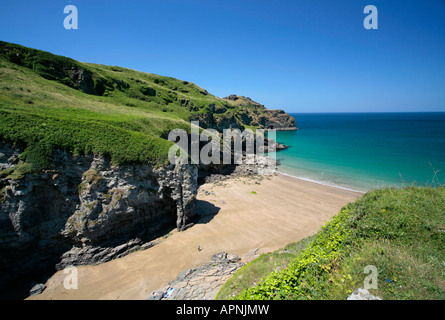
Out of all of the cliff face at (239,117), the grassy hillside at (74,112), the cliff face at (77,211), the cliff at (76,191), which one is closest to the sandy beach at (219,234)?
the cliff at (76,191)

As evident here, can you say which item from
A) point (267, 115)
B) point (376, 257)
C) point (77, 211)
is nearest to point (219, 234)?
point (77, 211)

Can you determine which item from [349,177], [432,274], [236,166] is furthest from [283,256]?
[349,177]

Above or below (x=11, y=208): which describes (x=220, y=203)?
below

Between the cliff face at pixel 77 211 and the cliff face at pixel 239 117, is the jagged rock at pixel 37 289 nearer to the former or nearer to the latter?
the cliff face at pixel 77 211

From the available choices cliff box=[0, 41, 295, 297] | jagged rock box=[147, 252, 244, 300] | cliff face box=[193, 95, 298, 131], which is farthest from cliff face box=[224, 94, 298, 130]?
jagged rock box=[147, 252, 244, 300]

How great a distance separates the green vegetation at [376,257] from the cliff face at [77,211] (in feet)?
36.1

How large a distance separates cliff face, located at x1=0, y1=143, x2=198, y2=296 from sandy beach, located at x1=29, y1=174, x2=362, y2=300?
1474mm

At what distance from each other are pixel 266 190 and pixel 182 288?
2270 centimetres

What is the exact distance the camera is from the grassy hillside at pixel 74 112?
1427cm

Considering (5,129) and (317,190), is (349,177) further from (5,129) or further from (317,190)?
(5,129)

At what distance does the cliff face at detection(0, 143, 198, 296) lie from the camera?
41.9ft

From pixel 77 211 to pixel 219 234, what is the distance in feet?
41.3

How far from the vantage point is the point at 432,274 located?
19.8ft

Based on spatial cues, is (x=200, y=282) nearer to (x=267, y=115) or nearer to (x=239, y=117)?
(x=239, y=117)
